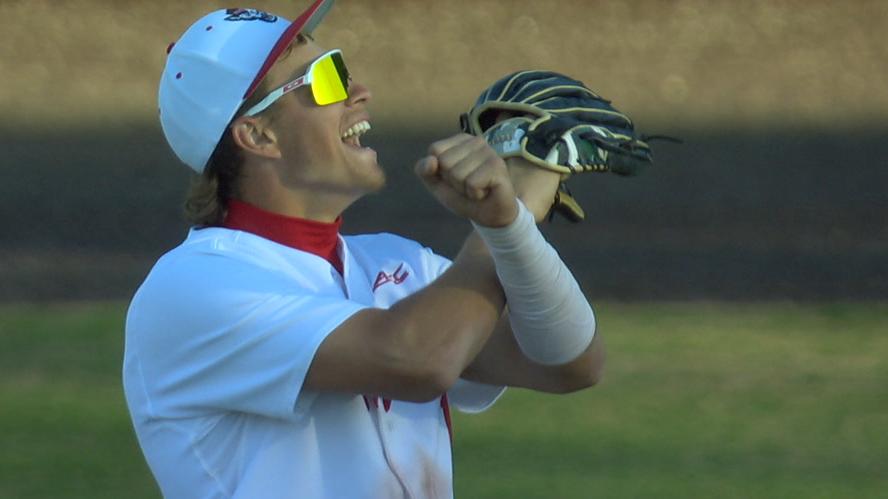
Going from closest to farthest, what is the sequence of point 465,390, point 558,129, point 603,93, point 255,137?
1. point 558,129
2. point 255,137
3. point 465,390
4. point 603,93

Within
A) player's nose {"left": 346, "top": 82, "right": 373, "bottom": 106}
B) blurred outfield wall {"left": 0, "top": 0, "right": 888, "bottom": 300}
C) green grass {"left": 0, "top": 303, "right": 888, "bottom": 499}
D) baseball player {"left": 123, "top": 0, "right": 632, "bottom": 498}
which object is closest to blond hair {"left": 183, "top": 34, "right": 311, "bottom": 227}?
baseball player {"left": 123, "top": 0, "right": 632, "bottom": 498}

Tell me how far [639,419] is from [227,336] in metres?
4.19

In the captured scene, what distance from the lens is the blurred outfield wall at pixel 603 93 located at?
1013 cm

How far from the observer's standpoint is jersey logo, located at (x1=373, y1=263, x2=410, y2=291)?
273cm

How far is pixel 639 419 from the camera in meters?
6.46

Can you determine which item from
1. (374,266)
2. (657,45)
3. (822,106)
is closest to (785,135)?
(822,106)

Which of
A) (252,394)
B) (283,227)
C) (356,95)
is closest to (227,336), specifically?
(252,394)

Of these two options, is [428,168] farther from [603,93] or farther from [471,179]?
[603,93]

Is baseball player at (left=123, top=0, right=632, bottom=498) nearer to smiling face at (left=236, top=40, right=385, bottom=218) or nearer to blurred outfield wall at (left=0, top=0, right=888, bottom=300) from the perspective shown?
smiling face at (left=236, top=40, right=385, bottom=218)

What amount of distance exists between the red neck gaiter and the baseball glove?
0.30m

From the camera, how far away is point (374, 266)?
2768mm

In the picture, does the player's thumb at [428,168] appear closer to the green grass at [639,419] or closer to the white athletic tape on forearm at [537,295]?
the white athletic tape on forearm at [537,295]

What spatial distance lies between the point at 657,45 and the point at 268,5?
9.43ft

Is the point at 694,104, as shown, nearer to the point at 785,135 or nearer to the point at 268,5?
the point at 785,135
